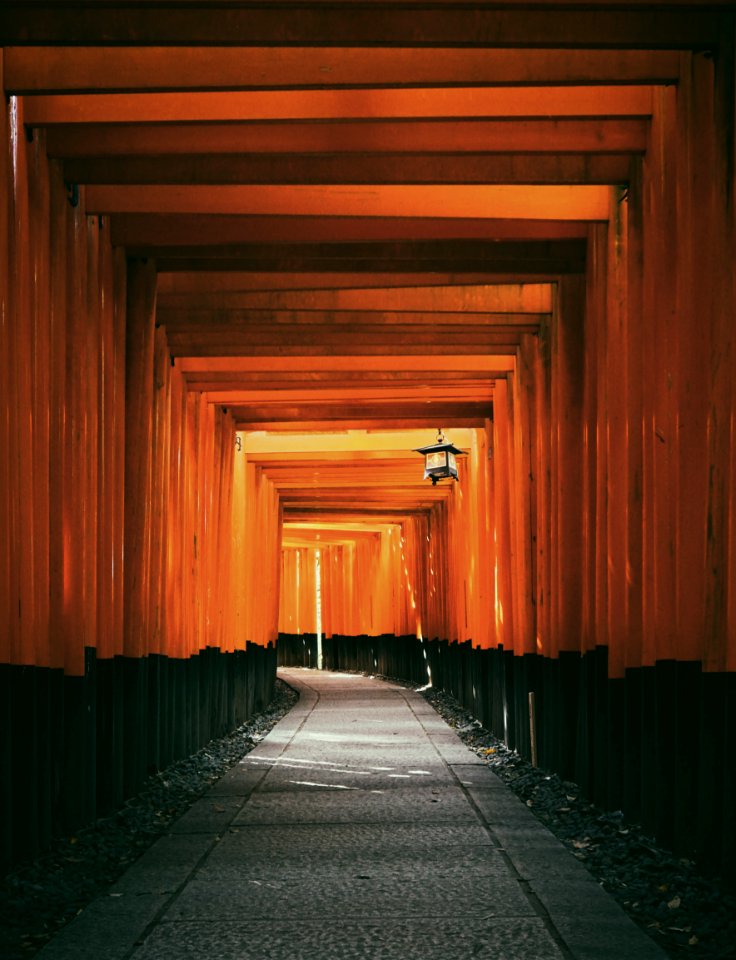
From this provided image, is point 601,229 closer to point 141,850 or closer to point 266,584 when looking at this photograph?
point 141,850

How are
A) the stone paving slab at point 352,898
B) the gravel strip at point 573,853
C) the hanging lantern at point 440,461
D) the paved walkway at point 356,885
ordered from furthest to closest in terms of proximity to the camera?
the hanging lantern at point 440,461
the stone paving slab at point 352,898
the gravel strip at point 573,853
the paved walkway at point 356,885

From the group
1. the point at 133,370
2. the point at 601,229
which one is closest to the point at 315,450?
the point at 133,370

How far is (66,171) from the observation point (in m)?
8.58

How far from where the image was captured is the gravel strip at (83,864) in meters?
5.71

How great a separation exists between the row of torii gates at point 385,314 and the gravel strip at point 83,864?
0.67 ft

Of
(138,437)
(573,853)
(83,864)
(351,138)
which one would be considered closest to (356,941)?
(83,864)

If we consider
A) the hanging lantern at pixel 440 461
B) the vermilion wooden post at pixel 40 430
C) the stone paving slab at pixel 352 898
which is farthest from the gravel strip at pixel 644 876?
the hanging lantern at pixel 440 461

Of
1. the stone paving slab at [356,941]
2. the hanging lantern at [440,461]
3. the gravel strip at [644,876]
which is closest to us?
the stone paving slab at [356,941]

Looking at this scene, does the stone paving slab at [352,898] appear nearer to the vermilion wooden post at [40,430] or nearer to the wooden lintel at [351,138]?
the vermilion wooden post at [40,430]

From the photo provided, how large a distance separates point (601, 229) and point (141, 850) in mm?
5055

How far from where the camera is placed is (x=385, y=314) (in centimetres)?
1231

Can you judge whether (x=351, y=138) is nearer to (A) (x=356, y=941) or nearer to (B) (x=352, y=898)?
(B) (x=352, y=898)

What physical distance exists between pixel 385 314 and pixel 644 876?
21.9 feet

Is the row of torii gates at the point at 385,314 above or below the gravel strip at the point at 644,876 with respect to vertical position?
above
